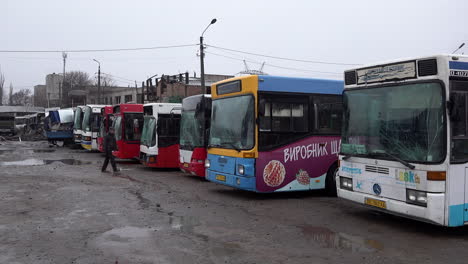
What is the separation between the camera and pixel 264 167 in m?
11.3

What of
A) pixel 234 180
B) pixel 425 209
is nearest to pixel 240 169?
pixel 234 180

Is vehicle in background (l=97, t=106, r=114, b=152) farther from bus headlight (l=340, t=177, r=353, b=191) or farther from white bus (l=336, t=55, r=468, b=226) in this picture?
white bus (l=336, t=55, r=468, b=226)

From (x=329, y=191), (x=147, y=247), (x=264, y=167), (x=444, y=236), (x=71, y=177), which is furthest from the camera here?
(x=71, y=177)

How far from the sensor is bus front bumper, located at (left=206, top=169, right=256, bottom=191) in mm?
11305

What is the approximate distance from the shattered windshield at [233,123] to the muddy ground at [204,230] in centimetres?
150

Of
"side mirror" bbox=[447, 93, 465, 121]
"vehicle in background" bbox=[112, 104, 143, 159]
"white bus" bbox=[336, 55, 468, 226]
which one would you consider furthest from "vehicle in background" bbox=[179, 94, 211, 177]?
"side mirror" bbox=[447, 93, 465, 121]

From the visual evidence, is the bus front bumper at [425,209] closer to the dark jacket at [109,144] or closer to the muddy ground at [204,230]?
the muddy ground at [204,230]

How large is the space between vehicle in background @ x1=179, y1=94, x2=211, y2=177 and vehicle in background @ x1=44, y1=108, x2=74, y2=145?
22434 millimetres

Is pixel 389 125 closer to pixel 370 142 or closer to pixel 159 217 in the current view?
pixel 370 142

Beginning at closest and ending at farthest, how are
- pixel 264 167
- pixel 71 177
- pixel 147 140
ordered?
pixel 264 167
pixel 71 177
pixel 147 140

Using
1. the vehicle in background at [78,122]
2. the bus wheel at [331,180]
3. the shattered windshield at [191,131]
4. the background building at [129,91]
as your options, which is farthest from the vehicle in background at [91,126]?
the bus wheel at [331,180]

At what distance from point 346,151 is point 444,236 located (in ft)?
7.90

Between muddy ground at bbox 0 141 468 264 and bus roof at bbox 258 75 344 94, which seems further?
bus roof at bbox 258 75 344 94

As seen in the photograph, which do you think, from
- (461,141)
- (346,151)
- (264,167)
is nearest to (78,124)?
(264,167)
